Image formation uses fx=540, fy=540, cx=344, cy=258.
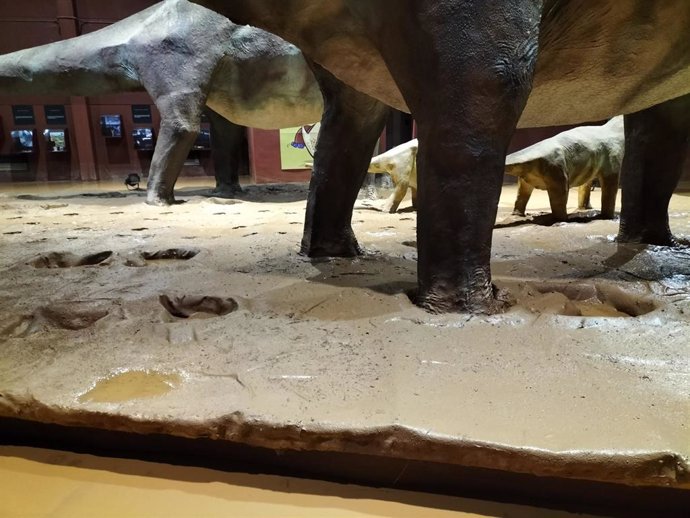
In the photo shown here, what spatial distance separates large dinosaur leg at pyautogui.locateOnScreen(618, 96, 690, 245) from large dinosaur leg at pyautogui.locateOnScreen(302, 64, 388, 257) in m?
1.58

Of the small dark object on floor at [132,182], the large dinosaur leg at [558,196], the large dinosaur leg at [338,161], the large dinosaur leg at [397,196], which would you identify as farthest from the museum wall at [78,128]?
the large dinosaur leg at [338,161]

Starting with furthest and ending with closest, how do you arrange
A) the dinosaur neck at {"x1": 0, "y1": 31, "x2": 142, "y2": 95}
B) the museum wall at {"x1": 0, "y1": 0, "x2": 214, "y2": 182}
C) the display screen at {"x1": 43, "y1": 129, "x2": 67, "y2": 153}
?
the display screen at {"x1": 43, "y1": 129, "x2": 67, "y2": 153} → the museum wall at {"x1": 0, "y1": 0, "x2": 214, "y2": 182} → the dinosaur neck at {"x1": 0, "y1": 31, "x2": 142, "y2": 95}

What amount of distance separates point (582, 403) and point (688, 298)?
1104 millimetres

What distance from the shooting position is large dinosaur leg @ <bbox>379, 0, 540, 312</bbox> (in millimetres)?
1756

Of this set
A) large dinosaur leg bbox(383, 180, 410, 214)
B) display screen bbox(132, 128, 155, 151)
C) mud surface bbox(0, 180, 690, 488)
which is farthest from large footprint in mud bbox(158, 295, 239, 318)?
display screen bbox(132, 128, 155, 151)

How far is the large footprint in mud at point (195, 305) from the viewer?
7.06 ft

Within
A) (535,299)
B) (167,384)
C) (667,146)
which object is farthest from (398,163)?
(167,384)

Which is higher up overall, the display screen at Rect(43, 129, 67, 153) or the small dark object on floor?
the display screen at Rect(43, 129, 67, 153)

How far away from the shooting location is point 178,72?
6.10 meters

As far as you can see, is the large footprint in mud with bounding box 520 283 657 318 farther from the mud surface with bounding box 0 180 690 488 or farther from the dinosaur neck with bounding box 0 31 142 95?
the dinosaur neck with bounding box 0 31 142 95

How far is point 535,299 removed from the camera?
7.14ft

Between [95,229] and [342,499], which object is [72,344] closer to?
[342,499]

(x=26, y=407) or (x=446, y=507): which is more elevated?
(x=26, y=407)

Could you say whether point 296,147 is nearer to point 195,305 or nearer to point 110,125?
point 110,125
